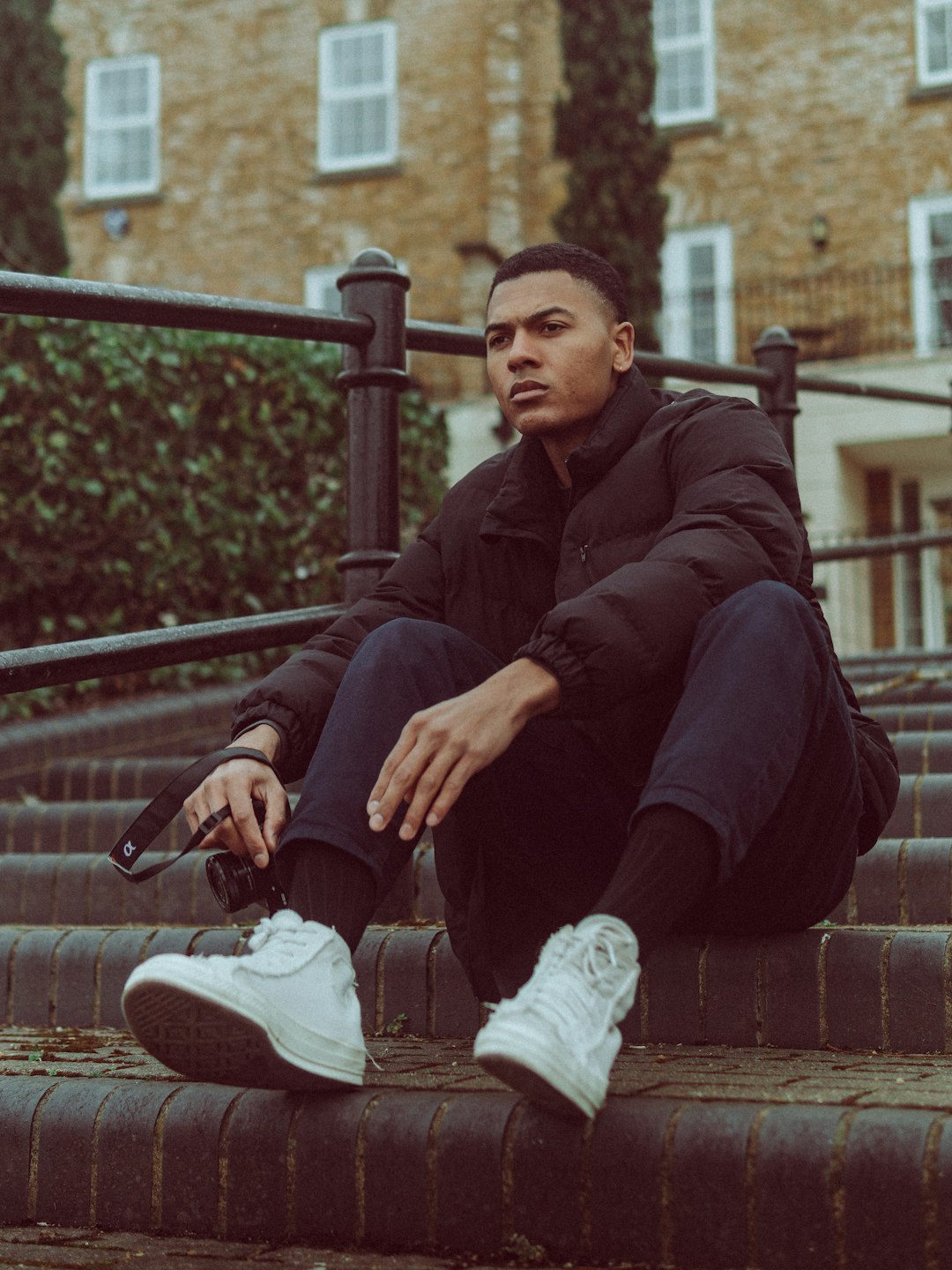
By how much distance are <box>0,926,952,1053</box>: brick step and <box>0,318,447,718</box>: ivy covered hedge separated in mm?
3956

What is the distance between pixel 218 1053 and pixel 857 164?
1581 centimetres

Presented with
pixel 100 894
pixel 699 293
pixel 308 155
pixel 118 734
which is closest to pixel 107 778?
pixel 118 734

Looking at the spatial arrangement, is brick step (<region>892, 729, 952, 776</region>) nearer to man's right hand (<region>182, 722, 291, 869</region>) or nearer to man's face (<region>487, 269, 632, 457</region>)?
man's face (<region>487, 269, 632, 457</region>)

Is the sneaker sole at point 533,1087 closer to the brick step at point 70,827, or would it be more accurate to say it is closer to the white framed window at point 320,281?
the brick step at point 70,827

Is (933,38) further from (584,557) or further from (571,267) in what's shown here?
(584,557)

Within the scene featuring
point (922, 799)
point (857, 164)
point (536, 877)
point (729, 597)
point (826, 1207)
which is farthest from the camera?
point (857, 164)

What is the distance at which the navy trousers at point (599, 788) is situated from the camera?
2047 mm

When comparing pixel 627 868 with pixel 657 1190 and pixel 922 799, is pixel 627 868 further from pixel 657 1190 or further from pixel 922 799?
pixel 922 799

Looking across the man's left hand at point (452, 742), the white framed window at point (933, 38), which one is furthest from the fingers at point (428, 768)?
the white framed window at point (933, 38)

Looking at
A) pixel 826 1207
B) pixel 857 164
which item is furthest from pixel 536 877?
pixel 857 164

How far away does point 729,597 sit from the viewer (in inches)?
86.0

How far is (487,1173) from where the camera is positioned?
1.91 m

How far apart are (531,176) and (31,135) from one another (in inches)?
217

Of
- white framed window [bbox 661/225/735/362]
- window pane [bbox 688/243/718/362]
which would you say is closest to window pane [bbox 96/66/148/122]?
white framed window [bbox 661/225/735/362]
